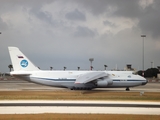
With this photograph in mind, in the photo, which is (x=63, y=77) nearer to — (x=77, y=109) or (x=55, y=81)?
(x=55, y=81)

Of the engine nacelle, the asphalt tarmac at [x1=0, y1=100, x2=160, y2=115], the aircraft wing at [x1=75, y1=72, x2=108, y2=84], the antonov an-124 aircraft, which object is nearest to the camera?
the asphalt tarmac at [x1=0, y1=100, x2=160, y2=115]

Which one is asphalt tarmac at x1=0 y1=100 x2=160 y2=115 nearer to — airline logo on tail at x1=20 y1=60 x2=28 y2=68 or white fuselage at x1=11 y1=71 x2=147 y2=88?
white fuselage at x1=11 y1=71 x2=147 y2=88

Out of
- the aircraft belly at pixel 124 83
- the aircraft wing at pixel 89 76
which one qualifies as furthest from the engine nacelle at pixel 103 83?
the aircraft belly at pixel 124 83

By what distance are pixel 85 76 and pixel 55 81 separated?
16.9 feet

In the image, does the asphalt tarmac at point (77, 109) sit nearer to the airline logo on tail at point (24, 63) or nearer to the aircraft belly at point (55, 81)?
the aircraft belly at point (55, 81)

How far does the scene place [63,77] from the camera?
156ft

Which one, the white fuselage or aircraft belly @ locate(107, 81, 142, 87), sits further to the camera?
aircraft belly @ locate(107, 81, 142, 87)

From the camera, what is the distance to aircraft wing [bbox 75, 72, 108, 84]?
43.6m

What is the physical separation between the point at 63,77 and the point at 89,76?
15.0 ft

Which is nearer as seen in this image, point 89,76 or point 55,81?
point 89,76

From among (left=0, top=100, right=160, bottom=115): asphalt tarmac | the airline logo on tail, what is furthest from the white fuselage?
(left=0, top=100, right=160, bottom=115): asphalt tarmac

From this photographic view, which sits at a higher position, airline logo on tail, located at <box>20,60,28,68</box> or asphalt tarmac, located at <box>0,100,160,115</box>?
airline logo on tail, located at <box>20,60,28,68</box>

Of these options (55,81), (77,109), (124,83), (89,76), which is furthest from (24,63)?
(77,109)

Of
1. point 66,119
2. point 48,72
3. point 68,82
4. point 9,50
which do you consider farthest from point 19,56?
point 66,119
